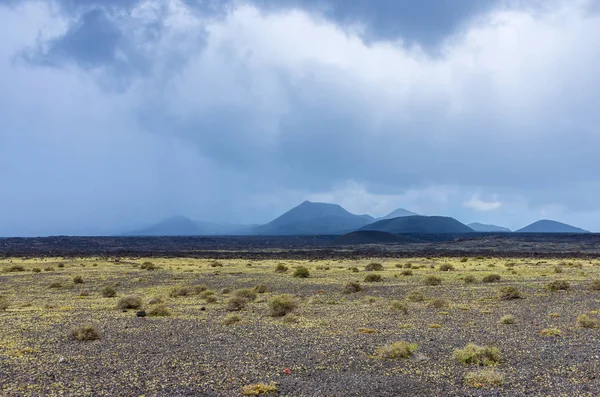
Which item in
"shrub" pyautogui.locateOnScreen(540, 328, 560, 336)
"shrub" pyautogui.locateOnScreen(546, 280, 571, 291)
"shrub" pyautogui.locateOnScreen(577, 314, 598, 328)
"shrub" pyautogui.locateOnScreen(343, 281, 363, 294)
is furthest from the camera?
"shrub" pyautogui.locateOnScreen(343, 281, 363, 294)

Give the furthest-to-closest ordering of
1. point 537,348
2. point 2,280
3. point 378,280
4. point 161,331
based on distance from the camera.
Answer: point 2,280 < point 378,280 < point 161,331 < point 537,348

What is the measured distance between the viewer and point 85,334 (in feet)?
58.0

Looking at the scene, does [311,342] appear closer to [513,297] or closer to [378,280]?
[513,297]

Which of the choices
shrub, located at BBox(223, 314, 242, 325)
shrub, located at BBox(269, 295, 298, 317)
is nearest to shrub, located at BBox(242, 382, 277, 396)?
shrub, located at BBox(223, 314, 242, 325)

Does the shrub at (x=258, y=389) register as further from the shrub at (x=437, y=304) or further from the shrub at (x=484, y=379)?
the shrub at (x=437, y=304)

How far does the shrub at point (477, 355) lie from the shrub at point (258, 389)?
5412mm

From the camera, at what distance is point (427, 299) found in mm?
27578

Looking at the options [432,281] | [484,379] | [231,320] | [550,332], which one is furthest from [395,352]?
[432,281]

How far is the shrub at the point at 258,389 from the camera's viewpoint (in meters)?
11.5

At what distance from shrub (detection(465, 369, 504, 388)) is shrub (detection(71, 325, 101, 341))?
1247 cm

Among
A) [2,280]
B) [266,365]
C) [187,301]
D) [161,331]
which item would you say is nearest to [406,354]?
[266,365]

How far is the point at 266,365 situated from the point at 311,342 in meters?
3.20

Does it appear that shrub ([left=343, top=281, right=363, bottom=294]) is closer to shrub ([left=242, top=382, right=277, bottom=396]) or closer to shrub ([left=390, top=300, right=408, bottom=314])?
shrub ([left=390, top=300, right=408, bottom=314])

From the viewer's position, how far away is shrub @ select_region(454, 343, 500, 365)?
13748 mm
